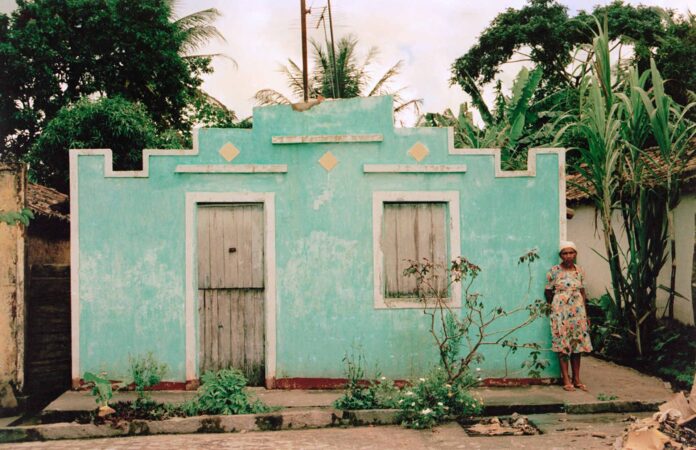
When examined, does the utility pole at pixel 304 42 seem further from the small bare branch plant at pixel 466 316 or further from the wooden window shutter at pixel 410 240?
the small bare branch plant at pixel 466 316

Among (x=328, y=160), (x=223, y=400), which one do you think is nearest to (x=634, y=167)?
(x=328, y=160)

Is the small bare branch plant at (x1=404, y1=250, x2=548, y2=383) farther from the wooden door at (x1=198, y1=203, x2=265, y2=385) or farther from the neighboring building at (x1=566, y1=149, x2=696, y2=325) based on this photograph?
the wooden door at (x1=198, y1=203, x2=265, y2=385)

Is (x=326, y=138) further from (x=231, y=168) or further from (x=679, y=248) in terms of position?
(x=679, y=248)

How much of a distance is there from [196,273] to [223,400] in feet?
6.01

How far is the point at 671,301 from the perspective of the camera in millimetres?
9352

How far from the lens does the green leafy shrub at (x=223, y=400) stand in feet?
23.6

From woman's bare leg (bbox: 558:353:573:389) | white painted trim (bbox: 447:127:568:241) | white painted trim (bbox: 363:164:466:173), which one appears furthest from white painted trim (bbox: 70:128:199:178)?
woman's bare leg (bbox: 558:353:573:389)

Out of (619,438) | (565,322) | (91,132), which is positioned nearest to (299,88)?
(91,132)

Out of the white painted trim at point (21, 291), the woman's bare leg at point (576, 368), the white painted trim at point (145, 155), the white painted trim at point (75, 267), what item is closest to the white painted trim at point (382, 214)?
the woman's bare leg at point (576, 368)

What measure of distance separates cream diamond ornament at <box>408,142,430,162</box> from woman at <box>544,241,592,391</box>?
2.05m

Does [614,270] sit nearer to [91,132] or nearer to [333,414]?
A: [333,414]

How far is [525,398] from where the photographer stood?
7.81 meters

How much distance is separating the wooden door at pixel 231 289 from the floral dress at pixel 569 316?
360 cm

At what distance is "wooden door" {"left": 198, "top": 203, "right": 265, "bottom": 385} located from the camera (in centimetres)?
847
